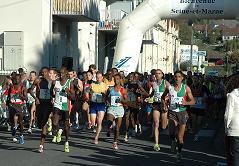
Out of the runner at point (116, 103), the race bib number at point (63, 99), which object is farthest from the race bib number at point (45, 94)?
the runner at point (116, 103)

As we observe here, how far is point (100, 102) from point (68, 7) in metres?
14.7

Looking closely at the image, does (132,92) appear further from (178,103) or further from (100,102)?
(178,103)

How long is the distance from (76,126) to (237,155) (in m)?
11.5

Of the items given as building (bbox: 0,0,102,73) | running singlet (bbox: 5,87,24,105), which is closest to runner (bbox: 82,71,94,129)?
running singlet (bbox: 5,87,24,105)

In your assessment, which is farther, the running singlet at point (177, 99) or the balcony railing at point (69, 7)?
the balcony railing at point (69, 7)

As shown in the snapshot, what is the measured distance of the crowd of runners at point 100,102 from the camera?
1273 centimetres

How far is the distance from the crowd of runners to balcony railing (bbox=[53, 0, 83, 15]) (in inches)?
397

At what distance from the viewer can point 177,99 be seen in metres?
12.6

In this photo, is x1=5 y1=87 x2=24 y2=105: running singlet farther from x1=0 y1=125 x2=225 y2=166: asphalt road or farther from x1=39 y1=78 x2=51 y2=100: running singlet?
x1=39 y1=78 x2=51 y2=100: running singlet

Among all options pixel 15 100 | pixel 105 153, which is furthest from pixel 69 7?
pixel 105 153

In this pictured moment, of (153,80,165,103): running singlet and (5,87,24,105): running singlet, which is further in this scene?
(5,87,24,105): running singlet

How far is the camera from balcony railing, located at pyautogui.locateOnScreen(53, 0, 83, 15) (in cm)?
2994

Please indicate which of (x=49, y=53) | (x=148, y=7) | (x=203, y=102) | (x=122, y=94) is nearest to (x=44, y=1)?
(x=49, y=53)

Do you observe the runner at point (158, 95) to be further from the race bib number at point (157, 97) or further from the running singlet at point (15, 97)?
the running singlet at point (15, 97)
